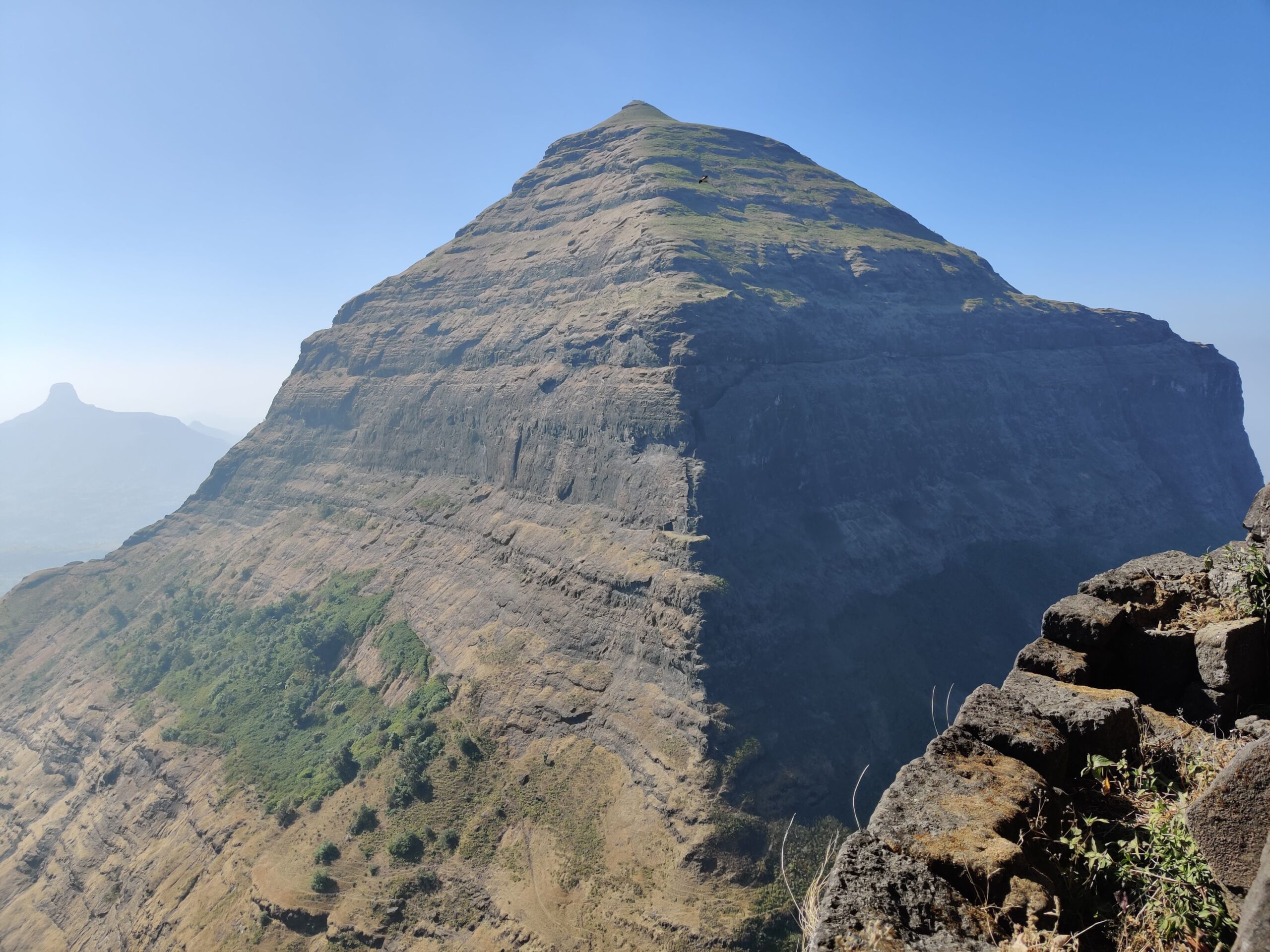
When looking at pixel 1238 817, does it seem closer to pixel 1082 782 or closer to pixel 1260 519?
pixel 1082 782

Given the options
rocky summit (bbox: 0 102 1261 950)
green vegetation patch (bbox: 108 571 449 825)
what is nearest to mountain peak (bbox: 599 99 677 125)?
rocky summit (bbox: 0 102 1261 950)

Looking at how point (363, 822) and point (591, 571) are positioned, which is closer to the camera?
point (363, 822)

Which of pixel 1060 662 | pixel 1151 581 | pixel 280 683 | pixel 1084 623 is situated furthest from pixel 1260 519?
pixel 280 683

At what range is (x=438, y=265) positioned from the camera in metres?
103

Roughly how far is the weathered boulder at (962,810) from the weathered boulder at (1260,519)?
443cm

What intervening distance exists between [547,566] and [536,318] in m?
34.4

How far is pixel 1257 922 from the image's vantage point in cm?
327

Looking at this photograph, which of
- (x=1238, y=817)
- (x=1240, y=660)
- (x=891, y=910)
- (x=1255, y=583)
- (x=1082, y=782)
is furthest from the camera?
(x=1255, y=583)

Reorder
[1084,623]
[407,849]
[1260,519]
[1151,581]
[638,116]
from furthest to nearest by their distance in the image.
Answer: [638,116] → [407,849] → [1151,581] → [1084,623] → [1260,519]

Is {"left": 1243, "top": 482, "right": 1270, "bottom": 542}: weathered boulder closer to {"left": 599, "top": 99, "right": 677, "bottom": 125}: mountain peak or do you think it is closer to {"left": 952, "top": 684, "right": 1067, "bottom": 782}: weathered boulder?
{"left": 952, "top": 684, "right": 1067, "bottom": 782}: weathered boulder

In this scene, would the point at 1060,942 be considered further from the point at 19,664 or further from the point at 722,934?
the point at 19,664

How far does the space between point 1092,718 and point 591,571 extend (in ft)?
157

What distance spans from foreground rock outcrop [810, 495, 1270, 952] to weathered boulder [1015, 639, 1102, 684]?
0.02m

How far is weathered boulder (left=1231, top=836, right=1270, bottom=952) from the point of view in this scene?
127 inches
